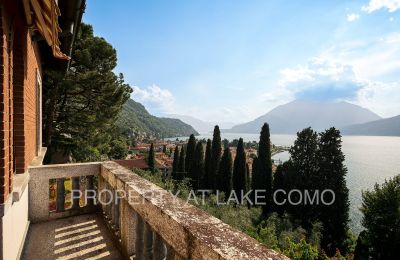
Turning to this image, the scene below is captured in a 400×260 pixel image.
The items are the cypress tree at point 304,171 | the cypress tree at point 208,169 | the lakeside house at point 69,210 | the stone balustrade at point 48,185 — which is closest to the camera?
the lakeside house at point 69,210

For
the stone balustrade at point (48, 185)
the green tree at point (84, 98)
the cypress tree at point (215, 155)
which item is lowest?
the cypress tree at point (215, 155)

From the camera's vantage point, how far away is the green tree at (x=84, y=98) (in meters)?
12.4

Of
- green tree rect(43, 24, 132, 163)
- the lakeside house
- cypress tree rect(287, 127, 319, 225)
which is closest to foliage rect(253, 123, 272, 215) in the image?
cypress tree rect(287, 127, 319, 225)

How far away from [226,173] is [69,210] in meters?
26.2

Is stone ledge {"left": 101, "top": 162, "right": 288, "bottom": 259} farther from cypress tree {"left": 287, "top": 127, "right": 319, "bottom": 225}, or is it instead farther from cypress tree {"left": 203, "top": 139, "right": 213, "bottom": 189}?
cypress tree {"left": 203, "top": 139, "right": 213, "bottom": 189}

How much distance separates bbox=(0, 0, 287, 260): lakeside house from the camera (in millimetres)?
1501

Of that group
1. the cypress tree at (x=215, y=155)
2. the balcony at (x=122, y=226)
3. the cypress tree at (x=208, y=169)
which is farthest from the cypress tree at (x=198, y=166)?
the balcony at (x=122, y=226)

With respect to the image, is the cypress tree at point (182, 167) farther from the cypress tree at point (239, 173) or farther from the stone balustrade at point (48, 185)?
the stone balustrade at point (48, 185)

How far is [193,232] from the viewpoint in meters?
1.40

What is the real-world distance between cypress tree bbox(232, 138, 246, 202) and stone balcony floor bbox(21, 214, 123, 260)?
2585cm

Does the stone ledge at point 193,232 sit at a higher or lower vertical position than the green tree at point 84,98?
lower

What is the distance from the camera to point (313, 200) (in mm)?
23625

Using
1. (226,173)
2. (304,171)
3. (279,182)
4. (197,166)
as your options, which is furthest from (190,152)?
(304,171)

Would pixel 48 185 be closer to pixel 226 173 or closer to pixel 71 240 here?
pixel 71 240
